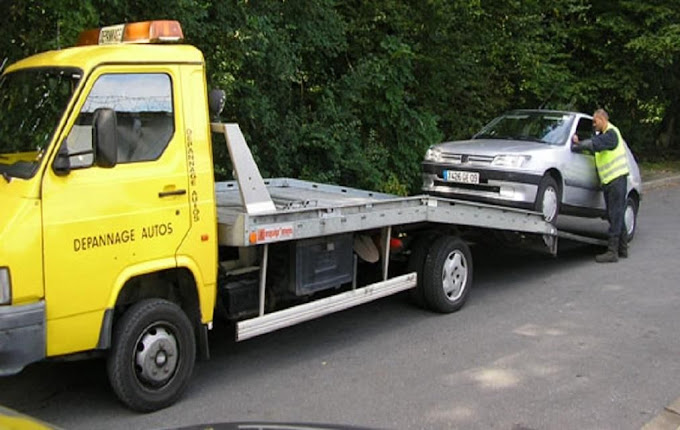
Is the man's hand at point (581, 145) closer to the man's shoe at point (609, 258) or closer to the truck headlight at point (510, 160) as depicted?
the truck headlight at point (510, 160)

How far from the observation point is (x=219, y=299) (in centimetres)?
515

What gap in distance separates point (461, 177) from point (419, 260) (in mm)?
2364

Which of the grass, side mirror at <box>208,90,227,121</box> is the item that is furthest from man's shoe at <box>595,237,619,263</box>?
the grass

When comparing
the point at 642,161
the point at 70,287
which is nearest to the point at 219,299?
the point at 70,287

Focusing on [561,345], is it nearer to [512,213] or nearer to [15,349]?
[512,213]

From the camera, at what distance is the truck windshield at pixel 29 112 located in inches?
168

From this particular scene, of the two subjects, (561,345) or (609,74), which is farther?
(609,74)

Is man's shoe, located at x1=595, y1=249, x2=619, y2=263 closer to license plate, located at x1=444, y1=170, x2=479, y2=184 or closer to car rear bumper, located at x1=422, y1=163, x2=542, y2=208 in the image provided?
car rear bumper, located at x1=422, y1=163, x2=542, y2=208

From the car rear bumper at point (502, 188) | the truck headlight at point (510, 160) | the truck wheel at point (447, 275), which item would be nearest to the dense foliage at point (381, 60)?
the car rear bumper at point (502, 188)

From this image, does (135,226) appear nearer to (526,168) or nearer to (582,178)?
(526,168)

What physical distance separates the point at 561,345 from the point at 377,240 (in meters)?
1.82

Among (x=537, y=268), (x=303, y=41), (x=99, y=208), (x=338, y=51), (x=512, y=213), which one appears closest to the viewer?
(x=99, y=208)

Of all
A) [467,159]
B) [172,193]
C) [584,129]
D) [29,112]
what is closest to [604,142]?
[584,129]

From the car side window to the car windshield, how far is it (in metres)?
0.17
